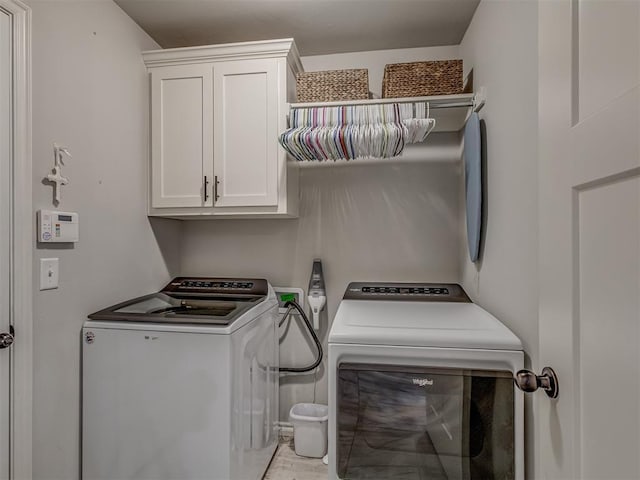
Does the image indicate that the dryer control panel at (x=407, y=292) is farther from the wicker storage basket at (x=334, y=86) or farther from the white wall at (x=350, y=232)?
the wicker storage basket at (x=334, y=86)

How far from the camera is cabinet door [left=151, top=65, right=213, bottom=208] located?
1955mm

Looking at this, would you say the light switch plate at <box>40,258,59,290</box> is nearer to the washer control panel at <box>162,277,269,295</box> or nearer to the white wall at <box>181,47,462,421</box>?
the washer control panel at <box>162,277,269,295</box>

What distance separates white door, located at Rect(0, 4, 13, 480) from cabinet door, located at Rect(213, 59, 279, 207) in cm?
88

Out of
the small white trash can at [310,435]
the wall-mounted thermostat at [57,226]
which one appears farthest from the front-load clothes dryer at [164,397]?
the small white trash can at [310,435]

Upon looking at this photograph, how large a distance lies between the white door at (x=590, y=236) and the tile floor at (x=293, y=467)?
4.91 ft

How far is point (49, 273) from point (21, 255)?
13cm

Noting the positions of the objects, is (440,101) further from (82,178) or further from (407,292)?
(82,178)

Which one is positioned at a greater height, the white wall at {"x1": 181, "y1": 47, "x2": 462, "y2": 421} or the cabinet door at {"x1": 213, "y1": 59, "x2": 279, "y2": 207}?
the cabinet door at {"x1": 213, "y1": 59, "x2": 279, "y2": 207}

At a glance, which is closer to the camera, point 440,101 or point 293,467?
point 440,101

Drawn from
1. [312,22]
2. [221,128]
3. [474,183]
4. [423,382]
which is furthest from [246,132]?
[423,382]

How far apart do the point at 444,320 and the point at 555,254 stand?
2.39 ft

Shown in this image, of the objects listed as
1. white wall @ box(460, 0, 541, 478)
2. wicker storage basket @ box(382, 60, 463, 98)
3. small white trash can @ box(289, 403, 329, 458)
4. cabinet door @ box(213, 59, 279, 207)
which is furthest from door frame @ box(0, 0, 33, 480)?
white wall @ box(460, 0, 541, 478)

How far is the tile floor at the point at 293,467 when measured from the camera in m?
1.92

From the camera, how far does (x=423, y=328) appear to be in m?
1.28
